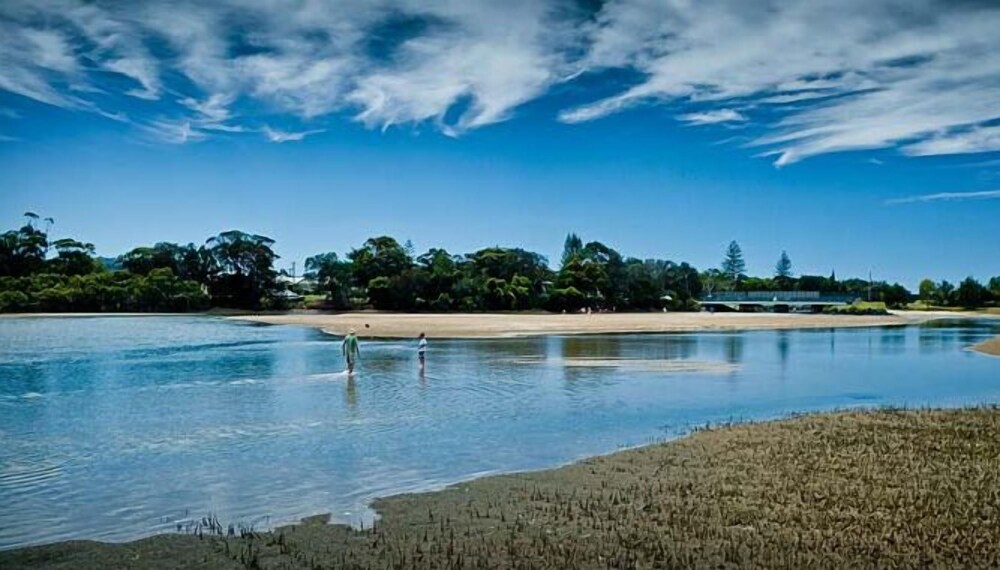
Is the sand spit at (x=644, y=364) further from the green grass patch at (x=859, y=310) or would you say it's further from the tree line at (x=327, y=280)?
the green grass patch at (x=859, y=310)

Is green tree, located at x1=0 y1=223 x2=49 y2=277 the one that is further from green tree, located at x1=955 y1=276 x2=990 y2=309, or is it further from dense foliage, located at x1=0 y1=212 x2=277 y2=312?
green tree, located at x1=955 y1=276 x2=990 y2=309

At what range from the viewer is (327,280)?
454 feet

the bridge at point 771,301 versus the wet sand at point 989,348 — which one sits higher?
the bridge at point 771,301

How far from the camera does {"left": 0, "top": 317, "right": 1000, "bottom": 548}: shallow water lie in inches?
511

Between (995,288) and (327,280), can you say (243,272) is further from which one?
(995,288)

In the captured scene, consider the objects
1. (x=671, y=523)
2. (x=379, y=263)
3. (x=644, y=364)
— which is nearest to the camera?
(x=671, y=523)

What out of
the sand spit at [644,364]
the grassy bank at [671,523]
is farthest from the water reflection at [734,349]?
the grassy bank at [671,523]

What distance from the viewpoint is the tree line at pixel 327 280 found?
126 m

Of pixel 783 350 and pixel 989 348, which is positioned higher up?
pixel 989 348

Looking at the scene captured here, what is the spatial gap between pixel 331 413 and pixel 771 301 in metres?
165

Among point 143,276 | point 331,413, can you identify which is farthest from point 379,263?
point 331,413

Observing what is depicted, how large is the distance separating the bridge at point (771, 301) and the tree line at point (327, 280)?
22.2 metres

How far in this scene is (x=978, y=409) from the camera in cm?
2136

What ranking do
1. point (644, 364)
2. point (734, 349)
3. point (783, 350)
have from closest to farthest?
point (644, 364) < point (734, 349) < point (783, 350)
